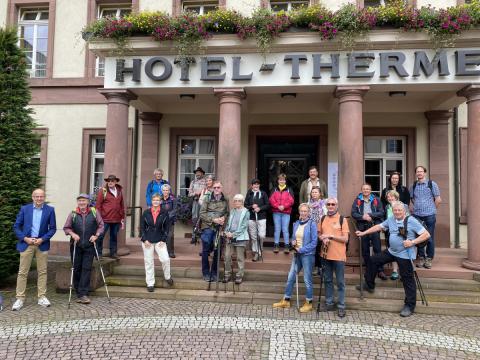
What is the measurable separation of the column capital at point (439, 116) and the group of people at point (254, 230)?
3012 mm

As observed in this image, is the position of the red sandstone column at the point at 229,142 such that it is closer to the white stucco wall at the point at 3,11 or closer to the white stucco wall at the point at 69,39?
the white stucco wall at the point at 69,39

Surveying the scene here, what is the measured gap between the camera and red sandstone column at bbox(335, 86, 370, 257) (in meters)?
6.54

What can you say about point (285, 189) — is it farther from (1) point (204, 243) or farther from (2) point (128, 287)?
(2) point (128, 287)

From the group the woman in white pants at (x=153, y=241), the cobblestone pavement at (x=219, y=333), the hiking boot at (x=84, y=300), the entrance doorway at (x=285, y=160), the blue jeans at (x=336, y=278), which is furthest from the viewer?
the entrance doorway at (x=285, y=160)

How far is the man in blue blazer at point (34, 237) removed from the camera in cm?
546

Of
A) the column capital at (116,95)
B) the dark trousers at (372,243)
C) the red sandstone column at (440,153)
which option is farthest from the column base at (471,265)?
the column capital at (116,95)

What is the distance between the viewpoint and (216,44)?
22.7ft

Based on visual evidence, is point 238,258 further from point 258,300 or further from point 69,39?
point 69,39

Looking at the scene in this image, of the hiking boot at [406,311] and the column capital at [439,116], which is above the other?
the column capital at [439,116]

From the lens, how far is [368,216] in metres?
5.85

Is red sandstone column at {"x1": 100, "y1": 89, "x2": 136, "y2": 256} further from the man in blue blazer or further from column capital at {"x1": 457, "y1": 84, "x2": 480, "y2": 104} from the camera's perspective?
column capital at {"x1": 457, "y1": 84, "x2": 480, "y2": 104}

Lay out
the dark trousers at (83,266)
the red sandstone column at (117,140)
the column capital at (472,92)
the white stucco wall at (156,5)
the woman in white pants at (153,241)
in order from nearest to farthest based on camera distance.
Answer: the dark trousers at (83,266)
the woman in white pants at (153,241)
the column capital at (472,92)
the red sandstone column at (117,140)
the white stucco wall at (156,5)

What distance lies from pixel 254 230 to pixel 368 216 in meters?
1.98

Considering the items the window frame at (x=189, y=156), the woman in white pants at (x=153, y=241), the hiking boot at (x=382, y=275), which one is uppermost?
the window frame at (x=189, y=156)
